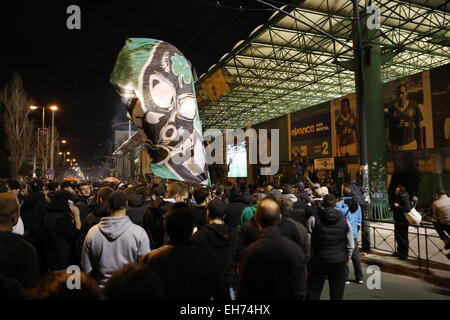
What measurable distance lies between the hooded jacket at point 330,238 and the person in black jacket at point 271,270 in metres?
1.72

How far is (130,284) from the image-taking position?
1.48m

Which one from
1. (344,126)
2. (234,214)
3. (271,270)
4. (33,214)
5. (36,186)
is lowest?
(271,270)

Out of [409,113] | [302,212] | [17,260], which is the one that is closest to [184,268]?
[17,260]

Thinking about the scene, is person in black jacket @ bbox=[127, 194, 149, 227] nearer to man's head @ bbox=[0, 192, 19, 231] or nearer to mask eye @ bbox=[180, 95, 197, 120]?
man's head @ bbox=[0, 192, 19, 231]

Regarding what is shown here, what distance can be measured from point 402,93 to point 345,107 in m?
3.61

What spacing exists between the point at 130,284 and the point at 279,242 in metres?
1.78

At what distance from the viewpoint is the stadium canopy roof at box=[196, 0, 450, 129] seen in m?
19.0

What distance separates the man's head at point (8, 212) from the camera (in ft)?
9.57

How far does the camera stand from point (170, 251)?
2490 millimetres

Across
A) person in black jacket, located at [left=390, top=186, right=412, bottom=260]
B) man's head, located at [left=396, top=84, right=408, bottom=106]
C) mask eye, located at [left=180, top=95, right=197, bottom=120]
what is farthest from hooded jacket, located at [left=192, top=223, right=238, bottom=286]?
man's head, located at [left=396, top=84, right=408, bottom=106]

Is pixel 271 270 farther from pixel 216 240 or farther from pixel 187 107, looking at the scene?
pixel 187 107

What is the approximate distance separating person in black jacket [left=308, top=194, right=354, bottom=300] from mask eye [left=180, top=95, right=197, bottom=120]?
4.67m

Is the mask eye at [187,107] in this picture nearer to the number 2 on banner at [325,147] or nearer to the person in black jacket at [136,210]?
the person in black jacket at [136,210]

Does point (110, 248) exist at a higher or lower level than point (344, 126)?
lower
